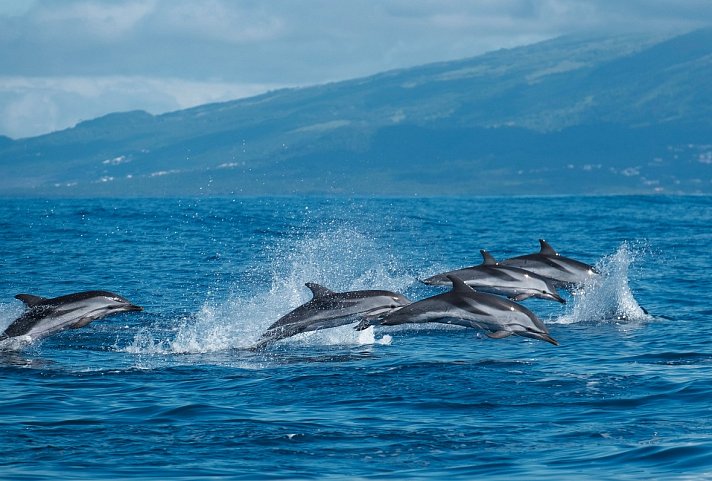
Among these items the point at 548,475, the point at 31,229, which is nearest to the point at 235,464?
the point at 548,475

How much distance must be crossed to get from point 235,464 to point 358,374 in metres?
4.60

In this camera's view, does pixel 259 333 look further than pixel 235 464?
Yes

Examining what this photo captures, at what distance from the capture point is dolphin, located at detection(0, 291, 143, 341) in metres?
17.9

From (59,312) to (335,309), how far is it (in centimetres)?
410

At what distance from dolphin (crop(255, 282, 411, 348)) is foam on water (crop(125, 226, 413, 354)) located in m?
1.10

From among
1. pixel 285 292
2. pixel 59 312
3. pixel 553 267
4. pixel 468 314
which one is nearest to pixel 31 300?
pixel 59 312

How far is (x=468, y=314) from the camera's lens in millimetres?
17016

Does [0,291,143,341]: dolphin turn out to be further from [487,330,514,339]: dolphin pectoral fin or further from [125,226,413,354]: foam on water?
[487,330,514,339]: dolphin pectoral fin

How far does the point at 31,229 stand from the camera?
49.1 metres

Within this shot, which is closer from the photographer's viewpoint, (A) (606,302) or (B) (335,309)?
(B) (335,309)

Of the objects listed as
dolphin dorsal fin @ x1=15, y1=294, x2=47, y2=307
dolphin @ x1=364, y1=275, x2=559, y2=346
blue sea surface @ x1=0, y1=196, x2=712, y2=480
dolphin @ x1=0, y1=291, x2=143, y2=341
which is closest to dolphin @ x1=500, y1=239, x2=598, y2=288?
blue sea surface @ x1=0, y1=196, x2=712, y2=480

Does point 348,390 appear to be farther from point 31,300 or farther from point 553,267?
point 553,267

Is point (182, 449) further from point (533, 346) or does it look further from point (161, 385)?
point (533, 346)

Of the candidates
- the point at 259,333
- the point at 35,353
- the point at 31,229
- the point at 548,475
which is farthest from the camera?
the point at 31,229
